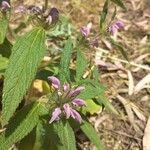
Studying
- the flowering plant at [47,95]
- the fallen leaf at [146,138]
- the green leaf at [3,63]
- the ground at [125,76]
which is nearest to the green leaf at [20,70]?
the flowering plant at [47,95]

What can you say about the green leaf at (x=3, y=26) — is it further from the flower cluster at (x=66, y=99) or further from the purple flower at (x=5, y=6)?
the flower cluster at (x=66, y=99)

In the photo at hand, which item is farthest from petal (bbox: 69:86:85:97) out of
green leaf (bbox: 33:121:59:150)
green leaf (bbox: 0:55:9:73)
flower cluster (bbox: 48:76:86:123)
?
green leaf (bbox: 0:55:9:73)

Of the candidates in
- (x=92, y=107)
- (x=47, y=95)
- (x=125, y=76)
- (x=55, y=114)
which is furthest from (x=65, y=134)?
(x=125, y=76)

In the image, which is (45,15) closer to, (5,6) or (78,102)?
(5,6)

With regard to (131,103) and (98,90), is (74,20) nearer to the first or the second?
Answer: (131,103)

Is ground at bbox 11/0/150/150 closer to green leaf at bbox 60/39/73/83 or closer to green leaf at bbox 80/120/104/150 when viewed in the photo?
green leaf at bbox 80/120/104/150

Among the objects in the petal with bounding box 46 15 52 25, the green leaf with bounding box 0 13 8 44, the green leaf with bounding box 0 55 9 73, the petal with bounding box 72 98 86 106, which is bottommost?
the petal with bounding box 72 98 86 106
